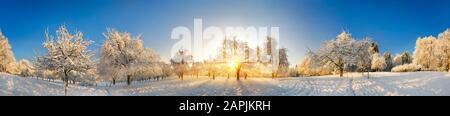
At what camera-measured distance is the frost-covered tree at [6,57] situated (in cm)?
5506

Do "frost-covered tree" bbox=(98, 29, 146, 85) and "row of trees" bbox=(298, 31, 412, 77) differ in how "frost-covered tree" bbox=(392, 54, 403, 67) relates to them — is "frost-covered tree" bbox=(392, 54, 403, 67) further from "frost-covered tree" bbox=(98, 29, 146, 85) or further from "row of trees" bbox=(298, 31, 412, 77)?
"frost-covered tree" bbox=(98, 29, 146, 85)

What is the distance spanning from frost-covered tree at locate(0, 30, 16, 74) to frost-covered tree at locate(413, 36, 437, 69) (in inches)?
2478

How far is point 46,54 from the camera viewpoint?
29703 mm

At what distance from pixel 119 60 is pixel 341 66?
26115mm

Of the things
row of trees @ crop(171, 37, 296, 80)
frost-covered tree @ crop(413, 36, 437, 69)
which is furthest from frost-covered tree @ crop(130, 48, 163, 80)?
frost-covered tree @ crop(413, 36, 437, 69)

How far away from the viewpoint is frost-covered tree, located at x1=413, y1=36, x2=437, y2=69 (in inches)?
2264

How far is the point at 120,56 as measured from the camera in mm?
41906

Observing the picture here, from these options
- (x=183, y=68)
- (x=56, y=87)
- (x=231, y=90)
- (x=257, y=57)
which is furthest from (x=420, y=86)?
(x=183, y=68)

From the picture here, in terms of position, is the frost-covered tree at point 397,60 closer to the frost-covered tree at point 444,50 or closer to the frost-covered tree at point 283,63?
the frost-covered tree at point 444,50

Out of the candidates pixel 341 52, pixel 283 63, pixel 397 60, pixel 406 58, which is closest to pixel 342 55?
pixel 341 52

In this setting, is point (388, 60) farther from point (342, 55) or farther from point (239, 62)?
point (239, 62)

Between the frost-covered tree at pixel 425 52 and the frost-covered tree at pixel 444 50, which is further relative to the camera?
the frost-covered tree at pixel 425 52

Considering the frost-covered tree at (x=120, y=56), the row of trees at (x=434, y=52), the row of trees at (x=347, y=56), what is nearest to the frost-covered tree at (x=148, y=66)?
the frost-covered tree at (x=120, y=56)

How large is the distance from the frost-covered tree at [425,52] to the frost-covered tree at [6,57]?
206 feet
